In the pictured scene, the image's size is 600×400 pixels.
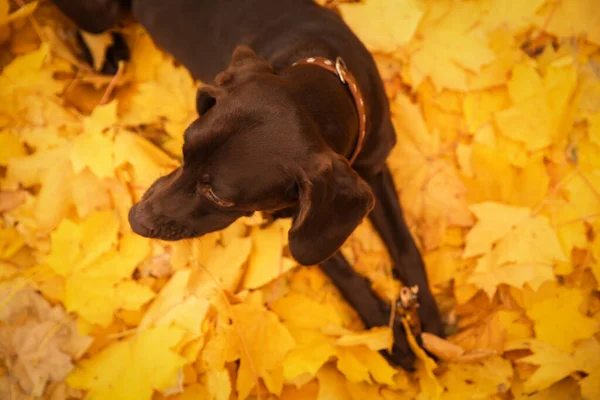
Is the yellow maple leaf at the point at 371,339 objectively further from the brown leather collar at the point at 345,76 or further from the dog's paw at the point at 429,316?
the brown leather collar at the point at 345,76

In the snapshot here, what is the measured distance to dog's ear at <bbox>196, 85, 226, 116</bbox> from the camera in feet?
4.77

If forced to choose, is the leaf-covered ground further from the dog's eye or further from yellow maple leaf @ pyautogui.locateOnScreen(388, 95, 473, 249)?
the dog's eye

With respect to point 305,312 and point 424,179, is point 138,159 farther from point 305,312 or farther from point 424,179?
point 424,179

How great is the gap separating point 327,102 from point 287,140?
21cm

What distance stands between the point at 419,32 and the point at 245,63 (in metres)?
1.06

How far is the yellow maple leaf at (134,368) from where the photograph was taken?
5.81 feet

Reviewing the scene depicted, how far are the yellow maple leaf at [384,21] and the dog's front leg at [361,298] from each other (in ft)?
3.23

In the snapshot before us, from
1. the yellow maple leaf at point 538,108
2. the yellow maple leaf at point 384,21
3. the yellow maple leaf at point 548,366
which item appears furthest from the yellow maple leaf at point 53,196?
the yellow maple leaf at point 548,366

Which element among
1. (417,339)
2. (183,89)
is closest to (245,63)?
(183,89)

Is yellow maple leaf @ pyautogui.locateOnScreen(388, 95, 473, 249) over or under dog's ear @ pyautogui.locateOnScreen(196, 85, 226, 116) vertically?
under

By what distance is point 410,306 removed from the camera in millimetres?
2105

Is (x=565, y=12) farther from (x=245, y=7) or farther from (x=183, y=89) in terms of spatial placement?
(x=183, y=89)

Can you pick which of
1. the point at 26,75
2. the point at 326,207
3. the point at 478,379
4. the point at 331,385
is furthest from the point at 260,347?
the point at 26,75

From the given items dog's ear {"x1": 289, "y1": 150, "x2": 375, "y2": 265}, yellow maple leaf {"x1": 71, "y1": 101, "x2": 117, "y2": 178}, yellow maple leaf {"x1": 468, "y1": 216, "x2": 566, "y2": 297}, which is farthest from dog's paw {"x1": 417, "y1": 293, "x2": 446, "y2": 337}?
yellow maple leaf {"x1": 71, "y1": 101, "x2": 117, "y2": 178}
